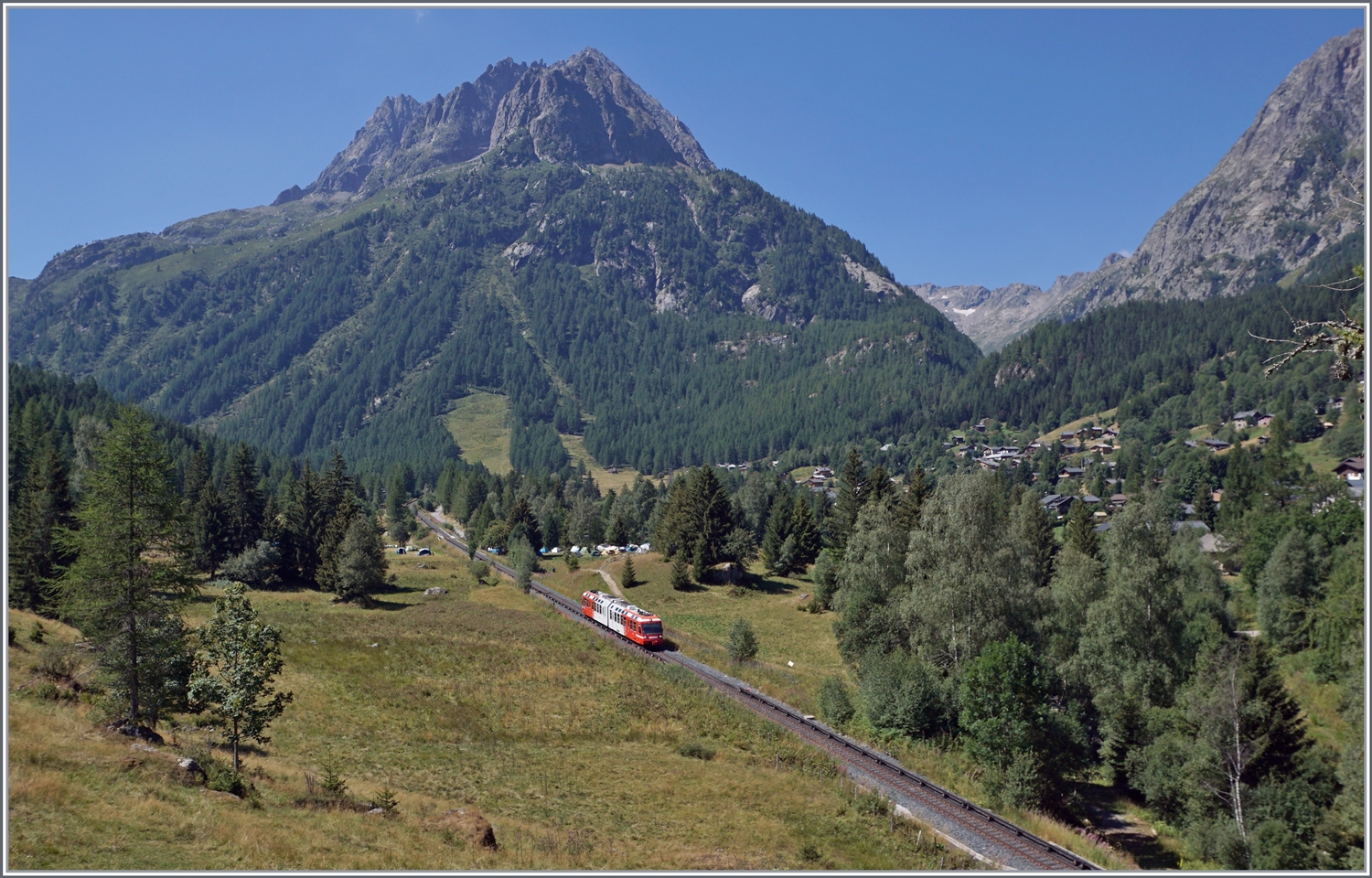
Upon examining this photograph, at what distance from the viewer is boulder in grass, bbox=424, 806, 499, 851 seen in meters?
24.1

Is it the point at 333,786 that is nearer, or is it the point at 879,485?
the point at 333,786

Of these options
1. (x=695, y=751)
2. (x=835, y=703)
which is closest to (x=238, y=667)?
(x=695, y=751)

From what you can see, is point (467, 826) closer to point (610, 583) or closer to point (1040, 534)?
point (610, 583)

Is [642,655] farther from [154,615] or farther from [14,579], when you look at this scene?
[14,579]

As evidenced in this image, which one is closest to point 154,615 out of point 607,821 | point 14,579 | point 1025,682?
point 607,821

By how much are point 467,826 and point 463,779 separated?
884cm

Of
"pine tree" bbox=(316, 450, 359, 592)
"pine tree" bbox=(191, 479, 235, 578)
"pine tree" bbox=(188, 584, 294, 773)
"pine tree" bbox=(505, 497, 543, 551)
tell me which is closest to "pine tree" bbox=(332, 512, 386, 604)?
"pine tree" bbox=(316, 450, 359, 592)

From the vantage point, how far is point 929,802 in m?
32.9

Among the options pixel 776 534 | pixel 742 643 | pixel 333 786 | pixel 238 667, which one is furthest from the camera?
pixel 776 534

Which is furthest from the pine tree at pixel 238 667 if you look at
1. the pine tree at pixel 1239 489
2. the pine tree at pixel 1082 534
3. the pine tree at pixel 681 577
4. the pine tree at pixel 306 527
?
the pine tree at pixel 1239 489

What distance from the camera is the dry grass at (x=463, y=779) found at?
20.4 m

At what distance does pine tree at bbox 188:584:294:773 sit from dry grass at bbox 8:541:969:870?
212cm

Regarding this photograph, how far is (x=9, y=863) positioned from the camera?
16.9m

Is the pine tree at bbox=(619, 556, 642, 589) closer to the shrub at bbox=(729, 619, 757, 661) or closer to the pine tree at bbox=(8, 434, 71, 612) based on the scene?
the shrub at bbox=(729, 619, 757, 661)
